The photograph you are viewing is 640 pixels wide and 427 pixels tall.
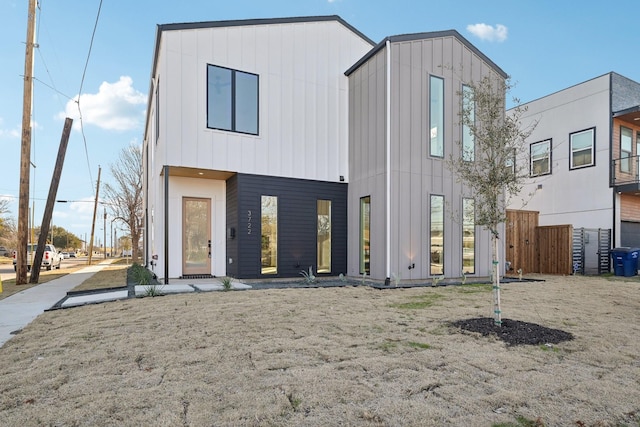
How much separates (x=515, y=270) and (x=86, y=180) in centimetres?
2866

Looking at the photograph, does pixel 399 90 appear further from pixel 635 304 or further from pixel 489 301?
pixel 635 304

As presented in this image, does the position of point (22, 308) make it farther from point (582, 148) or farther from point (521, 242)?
point (582, 148)

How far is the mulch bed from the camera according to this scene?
4145 mm

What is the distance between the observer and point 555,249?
42.8ft

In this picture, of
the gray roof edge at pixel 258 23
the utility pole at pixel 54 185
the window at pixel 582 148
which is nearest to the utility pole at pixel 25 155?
the utility pole at pixel 54 185

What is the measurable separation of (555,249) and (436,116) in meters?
6.98

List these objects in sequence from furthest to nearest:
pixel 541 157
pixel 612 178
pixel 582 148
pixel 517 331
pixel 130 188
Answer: pixel 130 188 < pixel 541 157 < pixel 582 148 < pixel 612 178 < pixel 517 331

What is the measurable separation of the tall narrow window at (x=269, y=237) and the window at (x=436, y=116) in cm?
454

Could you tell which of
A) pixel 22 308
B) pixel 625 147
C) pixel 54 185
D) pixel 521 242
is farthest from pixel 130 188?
pixel 625 147

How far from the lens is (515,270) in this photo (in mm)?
12781

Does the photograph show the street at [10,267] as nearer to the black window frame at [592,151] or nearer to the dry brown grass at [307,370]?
the dry brown grass at [307,370]

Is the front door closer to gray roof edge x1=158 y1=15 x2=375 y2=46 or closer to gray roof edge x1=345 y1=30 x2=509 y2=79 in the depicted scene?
gray roof edge x1=158 y1=15 x2=375 y2=46

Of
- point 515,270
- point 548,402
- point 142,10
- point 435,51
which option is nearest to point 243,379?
point 548,402

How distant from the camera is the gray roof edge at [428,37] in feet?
31.2
